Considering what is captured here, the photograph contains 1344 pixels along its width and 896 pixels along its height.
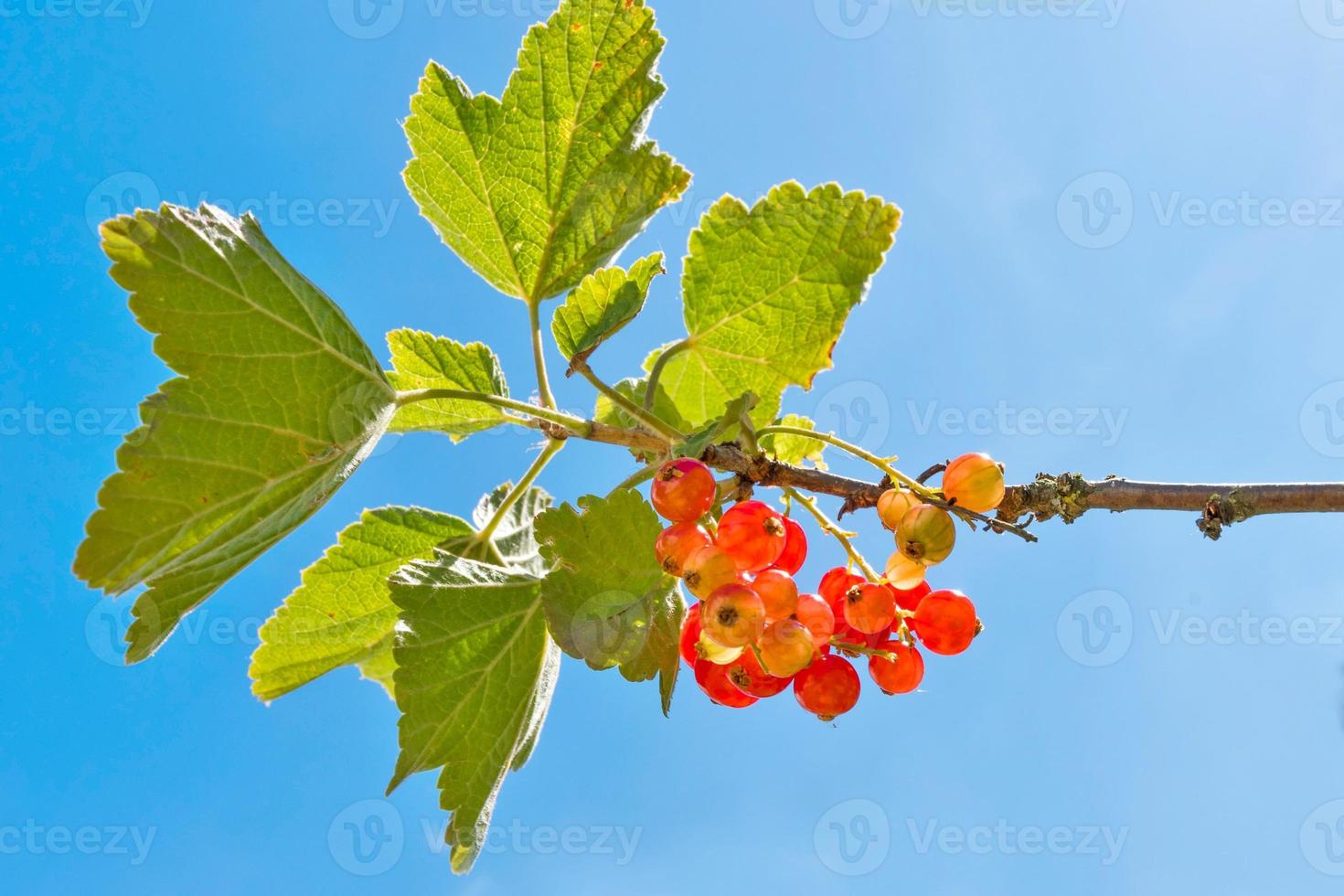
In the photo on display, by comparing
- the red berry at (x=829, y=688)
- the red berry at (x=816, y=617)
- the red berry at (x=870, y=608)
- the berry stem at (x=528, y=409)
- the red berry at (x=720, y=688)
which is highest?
the berry stem at (x=528, y=409)

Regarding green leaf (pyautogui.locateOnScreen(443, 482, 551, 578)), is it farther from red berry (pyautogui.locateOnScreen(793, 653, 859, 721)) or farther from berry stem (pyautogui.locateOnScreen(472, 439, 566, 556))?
red berry (pyautogui.locateOnScreen(793, 653, 859, 721))

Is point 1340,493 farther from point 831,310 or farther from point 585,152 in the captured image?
point 585,152

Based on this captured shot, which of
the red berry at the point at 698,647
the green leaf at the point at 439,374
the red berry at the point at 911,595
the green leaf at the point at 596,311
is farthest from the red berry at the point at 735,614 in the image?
the green leaf at the point at 439,374

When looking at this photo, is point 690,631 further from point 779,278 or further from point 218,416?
point 218,416

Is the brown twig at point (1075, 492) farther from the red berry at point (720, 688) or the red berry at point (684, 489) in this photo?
the red berry at point (720, 688)

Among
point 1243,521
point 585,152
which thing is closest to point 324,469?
point 585,152

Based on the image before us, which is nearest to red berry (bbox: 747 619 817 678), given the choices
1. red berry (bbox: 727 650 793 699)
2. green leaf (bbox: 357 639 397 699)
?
red berry (bbox: 727 650 793 699)

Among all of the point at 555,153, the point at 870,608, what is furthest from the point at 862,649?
the point at 555,153

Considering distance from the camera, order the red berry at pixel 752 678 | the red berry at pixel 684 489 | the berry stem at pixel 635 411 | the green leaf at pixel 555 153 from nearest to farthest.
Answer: the red berry at pixel 684 489 < the red berry at pixel 752 678 < the berry stem at pixel 635 411 < the green leaf at pixel 555 153
